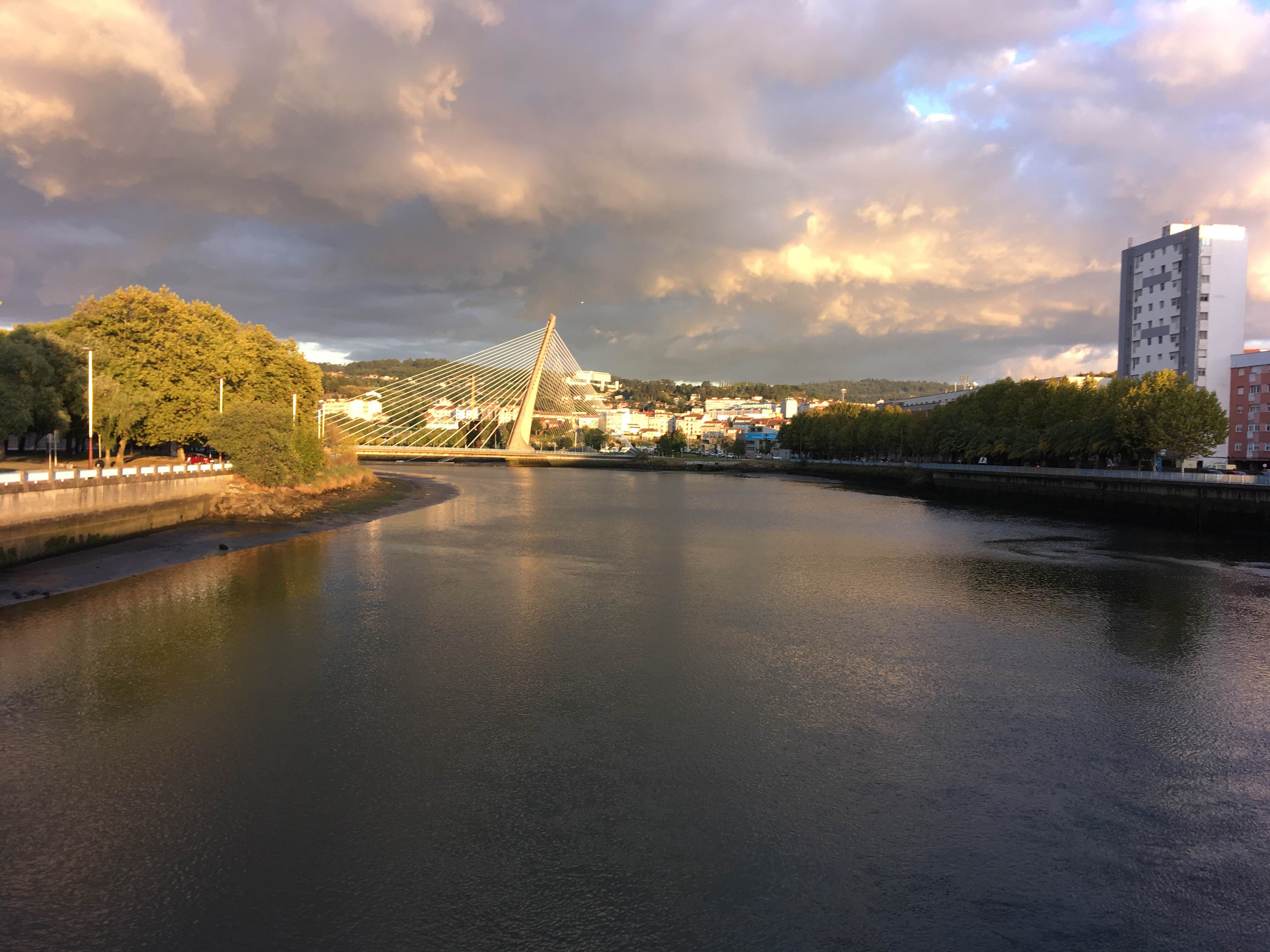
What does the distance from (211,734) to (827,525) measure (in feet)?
96.9

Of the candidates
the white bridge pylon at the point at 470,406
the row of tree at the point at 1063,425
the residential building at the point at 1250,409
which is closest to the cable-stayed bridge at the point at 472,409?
the white bridge pylon at the point at 470,406

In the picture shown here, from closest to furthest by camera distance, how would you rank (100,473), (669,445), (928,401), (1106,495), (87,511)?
(87,511), (100,473), (1106,495), (928,401), (669,445)

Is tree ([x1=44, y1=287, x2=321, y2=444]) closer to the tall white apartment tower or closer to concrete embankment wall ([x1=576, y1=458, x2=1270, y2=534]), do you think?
concrete embankment wall ([x1=576, y1=458, x2=1270, y2=534])

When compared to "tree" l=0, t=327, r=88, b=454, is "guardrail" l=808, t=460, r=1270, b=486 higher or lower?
lower

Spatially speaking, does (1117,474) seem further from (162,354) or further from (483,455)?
(483,455)

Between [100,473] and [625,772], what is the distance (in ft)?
74.3

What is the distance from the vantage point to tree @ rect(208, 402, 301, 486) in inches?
1303

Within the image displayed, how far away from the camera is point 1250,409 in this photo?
58.8 meters

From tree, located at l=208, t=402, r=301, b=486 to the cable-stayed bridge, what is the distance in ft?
158

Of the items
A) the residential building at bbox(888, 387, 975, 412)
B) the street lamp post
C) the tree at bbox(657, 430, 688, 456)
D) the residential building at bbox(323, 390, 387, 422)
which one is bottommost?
the tree at bbox(657, 430, 688, 456)

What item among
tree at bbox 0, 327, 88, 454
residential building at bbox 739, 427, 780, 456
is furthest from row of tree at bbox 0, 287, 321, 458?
residential building at bbox 739, 427, 780, 456

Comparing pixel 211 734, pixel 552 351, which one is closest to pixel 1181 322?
pixel 552 351

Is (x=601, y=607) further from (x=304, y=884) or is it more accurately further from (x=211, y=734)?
(x=304, y=884)

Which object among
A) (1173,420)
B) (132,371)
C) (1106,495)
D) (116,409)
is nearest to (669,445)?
(1106,495)
